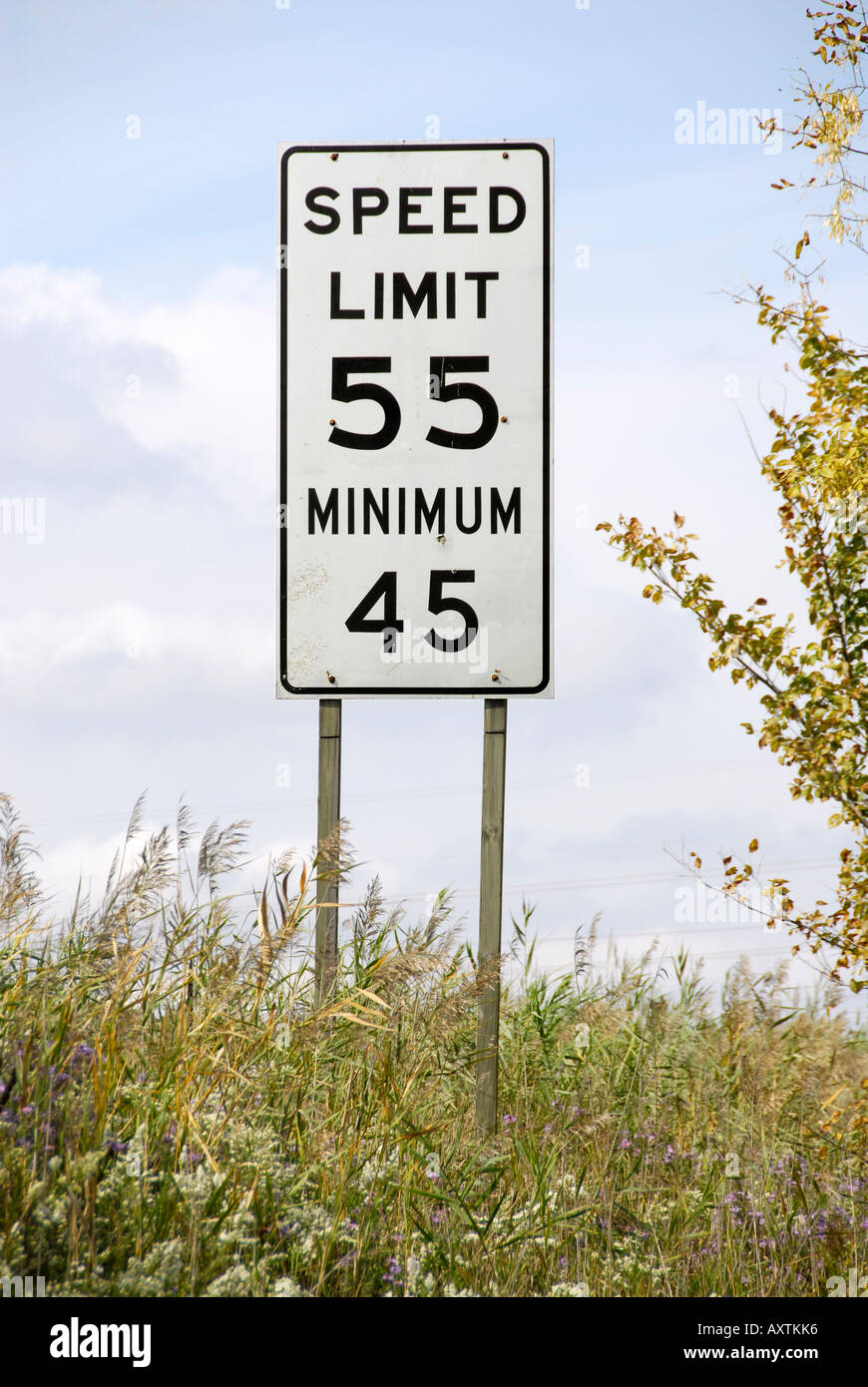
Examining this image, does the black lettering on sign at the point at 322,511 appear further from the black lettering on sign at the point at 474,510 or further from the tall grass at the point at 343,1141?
the tall grass at the point at 343,1141

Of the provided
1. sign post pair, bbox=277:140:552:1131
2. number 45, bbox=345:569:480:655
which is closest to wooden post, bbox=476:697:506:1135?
sign post pair, bbox=277:140:552:1131

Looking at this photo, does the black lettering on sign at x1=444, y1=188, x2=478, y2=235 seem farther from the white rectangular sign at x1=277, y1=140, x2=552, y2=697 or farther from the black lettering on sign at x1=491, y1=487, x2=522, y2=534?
the black lettering on sign at x1=491, y1=487, x2=522, y2=534

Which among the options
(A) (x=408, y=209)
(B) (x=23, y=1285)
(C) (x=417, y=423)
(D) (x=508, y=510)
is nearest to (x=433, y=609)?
(D) (x=508, y=510)

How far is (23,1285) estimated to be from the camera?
2.31 metres

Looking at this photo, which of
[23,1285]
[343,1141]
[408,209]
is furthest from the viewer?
[408,209]

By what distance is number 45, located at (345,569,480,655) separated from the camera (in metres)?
4.63

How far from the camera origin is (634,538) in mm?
4422

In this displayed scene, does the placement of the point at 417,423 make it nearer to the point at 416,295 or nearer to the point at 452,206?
the point at 416,295

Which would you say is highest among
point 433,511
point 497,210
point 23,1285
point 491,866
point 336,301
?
point 497,210

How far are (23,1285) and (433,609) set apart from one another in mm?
2987
